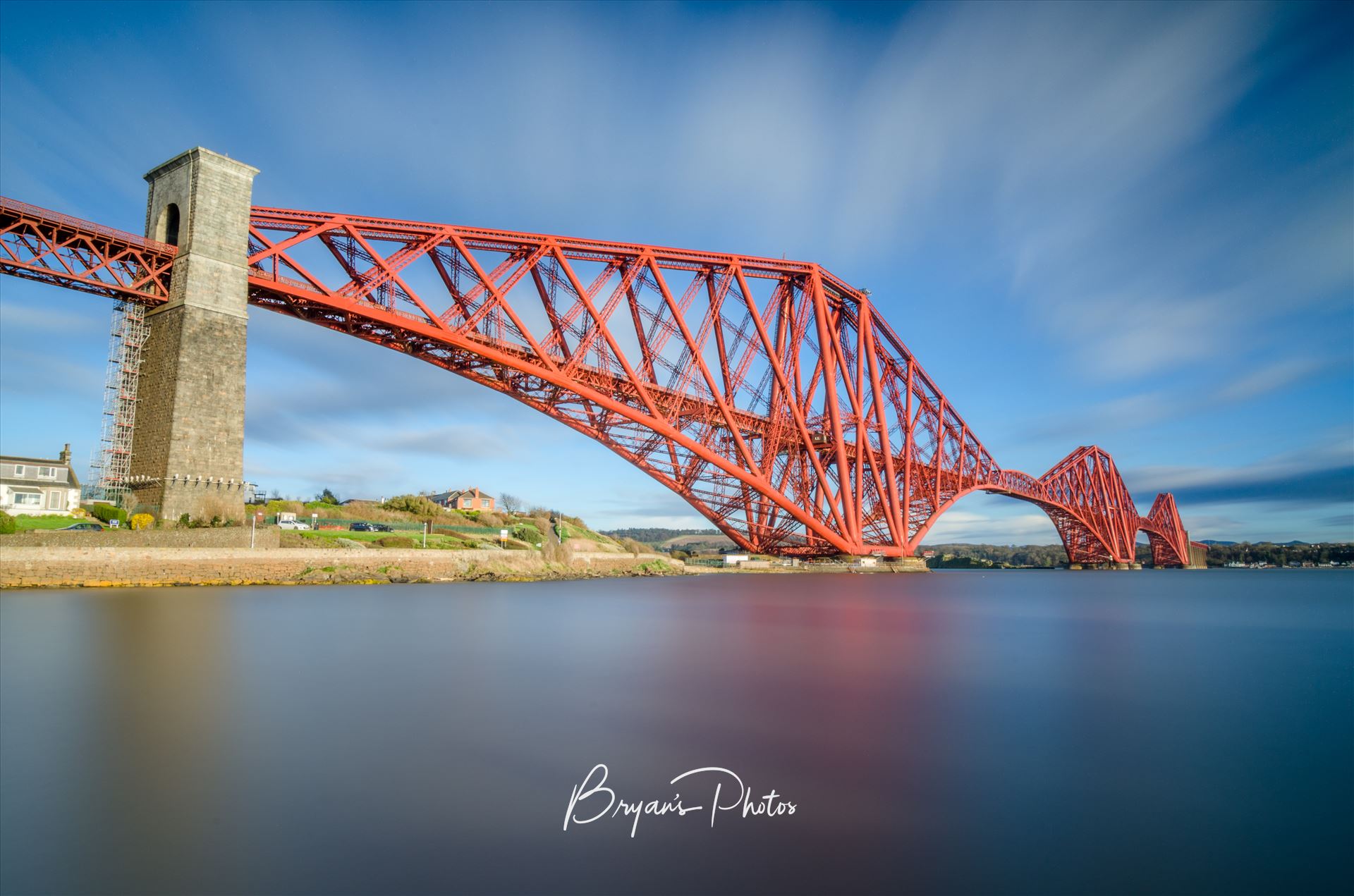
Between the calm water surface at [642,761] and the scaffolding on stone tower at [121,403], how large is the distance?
11.2 meters

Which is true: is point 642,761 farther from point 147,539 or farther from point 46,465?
point 46,465

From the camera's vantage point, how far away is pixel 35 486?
29328 millimetres

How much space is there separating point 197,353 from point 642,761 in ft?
76.9

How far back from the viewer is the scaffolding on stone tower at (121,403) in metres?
22.9

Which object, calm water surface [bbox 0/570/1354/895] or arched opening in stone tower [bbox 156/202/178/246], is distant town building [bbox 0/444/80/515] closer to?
arched opening in stone tower [bbox 156/202/178/246]

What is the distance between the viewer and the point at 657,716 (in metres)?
7.29

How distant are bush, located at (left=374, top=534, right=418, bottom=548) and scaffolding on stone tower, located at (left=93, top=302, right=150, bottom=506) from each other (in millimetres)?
8643

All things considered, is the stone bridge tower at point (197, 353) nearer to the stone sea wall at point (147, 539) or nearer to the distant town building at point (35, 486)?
the stone sea wall at point (147, 539)

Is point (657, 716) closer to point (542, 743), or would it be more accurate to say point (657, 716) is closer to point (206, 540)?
point (542, 743)

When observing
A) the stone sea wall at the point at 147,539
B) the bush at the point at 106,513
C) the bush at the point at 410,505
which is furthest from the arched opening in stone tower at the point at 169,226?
the bush at the point at 410,505

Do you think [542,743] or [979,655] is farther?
[979,655]

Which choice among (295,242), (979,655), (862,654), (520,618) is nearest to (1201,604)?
(979,655)

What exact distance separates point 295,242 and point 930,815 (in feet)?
97.4

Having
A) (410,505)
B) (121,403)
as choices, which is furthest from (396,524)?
(121,403)
